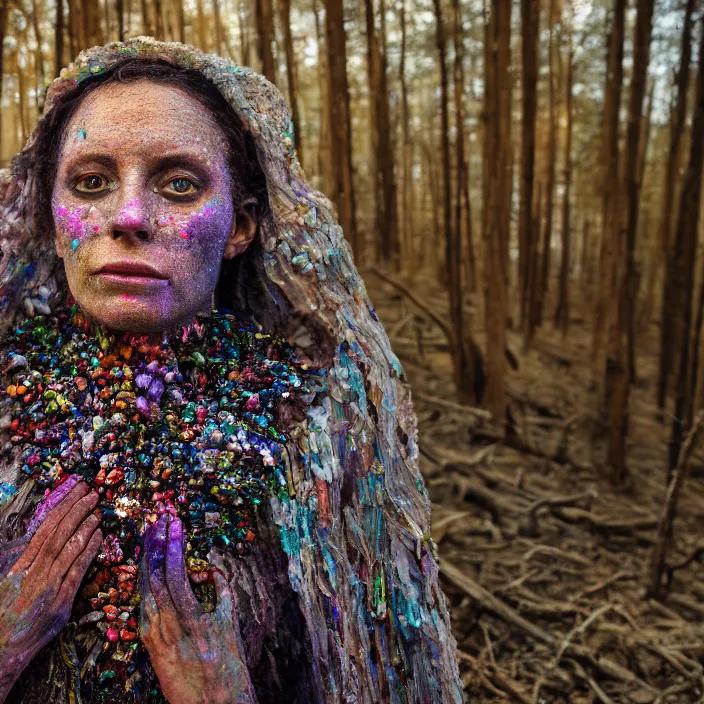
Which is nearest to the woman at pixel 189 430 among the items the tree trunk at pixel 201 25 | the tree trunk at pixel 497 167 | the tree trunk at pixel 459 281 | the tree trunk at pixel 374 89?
the tree trunk at pixel 201 25

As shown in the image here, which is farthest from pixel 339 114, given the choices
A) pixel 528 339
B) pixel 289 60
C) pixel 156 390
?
pixel 528 339

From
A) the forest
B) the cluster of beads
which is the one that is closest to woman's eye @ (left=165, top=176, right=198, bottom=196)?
the cluster of beads

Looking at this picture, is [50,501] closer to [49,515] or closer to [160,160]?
[49,515]

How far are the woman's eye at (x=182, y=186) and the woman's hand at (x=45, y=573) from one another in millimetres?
439

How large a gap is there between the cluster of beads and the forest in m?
1.05

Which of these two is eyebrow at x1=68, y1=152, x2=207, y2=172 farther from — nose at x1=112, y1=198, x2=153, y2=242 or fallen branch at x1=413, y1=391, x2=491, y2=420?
fallen branch at x1=413, y1=391, x2=491, y2=420

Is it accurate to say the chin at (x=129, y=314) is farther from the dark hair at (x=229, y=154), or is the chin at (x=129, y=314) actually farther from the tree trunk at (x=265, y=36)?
the tree trunk at (x=265, y=36)

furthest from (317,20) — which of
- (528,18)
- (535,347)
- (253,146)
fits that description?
(535,347)

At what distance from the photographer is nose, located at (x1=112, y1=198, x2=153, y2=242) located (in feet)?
2.78

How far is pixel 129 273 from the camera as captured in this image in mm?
872

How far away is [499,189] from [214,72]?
1768mm

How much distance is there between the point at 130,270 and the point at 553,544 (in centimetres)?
201

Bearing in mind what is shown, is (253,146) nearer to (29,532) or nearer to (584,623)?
(29,532)

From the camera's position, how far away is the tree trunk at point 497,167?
2.41 m
